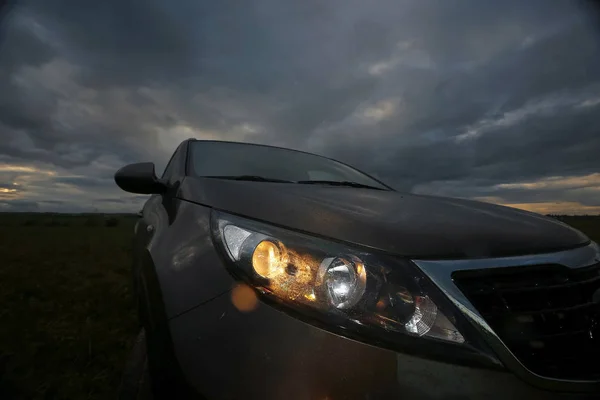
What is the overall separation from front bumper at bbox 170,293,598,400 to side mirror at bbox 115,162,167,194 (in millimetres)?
1354

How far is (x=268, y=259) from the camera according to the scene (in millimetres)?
1224

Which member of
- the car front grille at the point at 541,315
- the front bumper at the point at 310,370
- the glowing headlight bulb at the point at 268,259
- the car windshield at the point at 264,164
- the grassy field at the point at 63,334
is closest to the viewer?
the front bumper at the point at 310,370

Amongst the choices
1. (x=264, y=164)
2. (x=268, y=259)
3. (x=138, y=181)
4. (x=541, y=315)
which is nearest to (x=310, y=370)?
(x=268, y=259)

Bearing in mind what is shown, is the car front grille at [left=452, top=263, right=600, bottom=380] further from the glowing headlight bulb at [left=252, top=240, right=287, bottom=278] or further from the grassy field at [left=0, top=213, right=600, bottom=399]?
the grassy field at [left=0, top=213, right=600, bottom=399]

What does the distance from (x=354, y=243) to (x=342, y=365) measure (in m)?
0.33

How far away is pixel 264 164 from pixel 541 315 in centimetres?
195

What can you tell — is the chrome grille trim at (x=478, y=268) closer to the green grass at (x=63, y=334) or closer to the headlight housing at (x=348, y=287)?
the headlight housing at (x=348, y=287)

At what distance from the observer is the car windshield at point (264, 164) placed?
255 centimetres

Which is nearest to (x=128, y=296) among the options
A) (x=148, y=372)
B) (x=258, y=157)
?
(x=258, y=157)

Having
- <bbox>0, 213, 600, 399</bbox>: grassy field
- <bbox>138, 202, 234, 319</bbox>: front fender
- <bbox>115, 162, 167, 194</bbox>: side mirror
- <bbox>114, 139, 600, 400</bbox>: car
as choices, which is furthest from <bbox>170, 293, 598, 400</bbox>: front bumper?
<bbox>0, 213, 600, 399</bbox>: grassy field

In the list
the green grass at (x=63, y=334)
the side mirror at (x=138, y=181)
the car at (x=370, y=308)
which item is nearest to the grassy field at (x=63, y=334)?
the green grass at (x=63, y=334)

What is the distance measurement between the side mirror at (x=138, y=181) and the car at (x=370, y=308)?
0.93 meters

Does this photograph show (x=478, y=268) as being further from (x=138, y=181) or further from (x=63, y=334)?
(x=63, y=334)

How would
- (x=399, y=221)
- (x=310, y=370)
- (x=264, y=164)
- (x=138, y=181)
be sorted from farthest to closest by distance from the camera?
(x=264, y=164) → (x=138, y=181) → (x=399, y=221) → (x=310, y=370)
